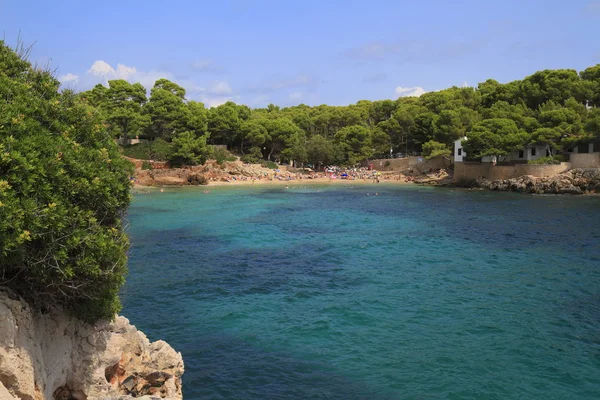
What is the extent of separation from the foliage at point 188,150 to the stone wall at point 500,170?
121ft

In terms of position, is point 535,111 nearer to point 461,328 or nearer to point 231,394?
point 461,328

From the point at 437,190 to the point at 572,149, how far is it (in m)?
17.3

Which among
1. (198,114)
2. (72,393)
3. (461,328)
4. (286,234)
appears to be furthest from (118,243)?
(198,114)

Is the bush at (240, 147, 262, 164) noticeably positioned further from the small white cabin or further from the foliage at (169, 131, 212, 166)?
the small white cabin

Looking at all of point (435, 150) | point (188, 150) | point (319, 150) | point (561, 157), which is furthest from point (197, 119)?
point (561, 157)

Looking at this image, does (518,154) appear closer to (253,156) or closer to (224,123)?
(253,156)

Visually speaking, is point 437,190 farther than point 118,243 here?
Yes

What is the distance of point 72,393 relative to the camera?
764 cm

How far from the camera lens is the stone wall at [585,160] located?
1978 inches

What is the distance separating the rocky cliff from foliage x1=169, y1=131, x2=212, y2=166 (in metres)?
58.9

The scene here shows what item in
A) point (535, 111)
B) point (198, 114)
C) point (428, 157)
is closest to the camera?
point (535, 111)

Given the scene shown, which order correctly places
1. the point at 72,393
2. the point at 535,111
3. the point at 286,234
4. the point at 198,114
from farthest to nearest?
the point at 198,114
the point at 535,111
the point at 286,234
the point at 72,393

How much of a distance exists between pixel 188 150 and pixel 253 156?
16.1m

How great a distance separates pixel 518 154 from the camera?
209 ft
